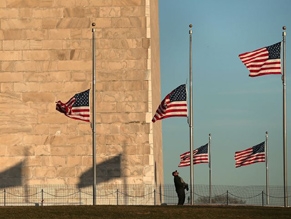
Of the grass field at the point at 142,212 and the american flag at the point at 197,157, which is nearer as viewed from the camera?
the grass field at the point at 142,212

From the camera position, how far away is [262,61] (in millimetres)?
50812

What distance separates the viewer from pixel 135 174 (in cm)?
5862

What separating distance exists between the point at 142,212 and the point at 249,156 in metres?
22.8

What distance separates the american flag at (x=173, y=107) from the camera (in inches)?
2112

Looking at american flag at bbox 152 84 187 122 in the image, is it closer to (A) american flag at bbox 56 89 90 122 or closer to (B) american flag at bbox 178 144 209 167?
(A) american flag at bbox 56 89 90 122

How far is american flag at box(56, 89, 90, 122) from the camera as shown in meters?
53.8

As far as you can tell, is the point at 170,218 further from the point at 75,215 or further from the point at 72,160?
the point at 72,160

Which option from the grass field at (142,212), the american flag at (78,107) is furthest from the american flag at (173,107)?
the grass field at (142,212)

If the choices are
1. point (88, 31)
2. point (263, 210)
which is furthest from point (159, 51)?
point (263, 210)

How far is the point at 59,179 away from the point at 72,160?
112cm

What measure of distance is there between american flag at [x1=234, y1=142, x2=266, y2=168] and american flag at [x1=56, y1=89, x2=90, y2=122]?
14.7 metres

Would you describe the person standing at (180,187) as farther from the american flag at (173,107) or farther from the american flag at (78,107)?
the american flag at (78,107)

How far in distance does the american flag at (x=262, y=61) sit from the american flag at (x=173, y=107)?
4129 mm

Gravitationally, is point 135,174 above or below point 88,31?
below
